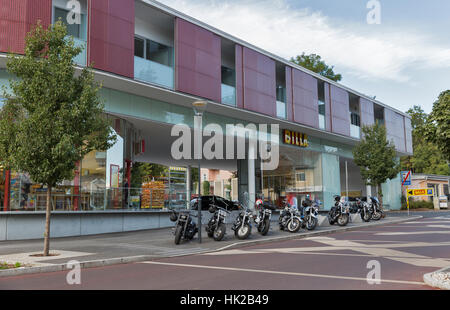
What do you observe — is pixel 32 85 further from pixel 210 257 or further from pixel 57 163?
pixel 210 257

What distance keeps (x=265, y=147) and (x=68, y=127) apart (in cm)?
1754

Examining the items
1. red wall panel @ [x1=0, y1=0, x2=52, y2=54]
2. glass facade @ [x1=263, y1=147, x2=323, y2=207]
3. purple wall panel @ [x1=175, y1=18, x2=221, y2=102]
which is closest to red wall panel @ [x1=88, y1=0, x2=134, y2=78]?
red wall panel @ [x1=0, y1=0, x2=52, y2=54]

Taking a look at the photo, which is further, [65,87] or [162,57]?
[162,57]

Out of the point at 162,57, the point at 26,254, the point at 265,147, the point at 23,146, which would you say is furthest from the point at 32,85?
the point at 265,147

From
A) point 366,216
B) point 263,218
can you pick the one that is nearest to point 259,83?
point 366,216

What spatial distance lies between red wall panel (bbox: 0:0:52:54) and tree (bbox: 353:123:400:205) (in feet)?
70.4

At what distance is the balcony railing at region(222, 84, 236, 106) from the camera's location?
22.0 meters

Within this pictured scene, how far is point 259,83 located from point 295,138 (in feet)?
20.7

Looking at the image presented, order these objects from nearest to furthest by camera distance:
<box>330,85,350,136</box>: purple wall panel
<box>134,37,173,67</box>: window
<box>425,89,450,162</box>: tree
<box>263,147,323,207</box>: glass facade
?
<box>425,89,450,162</box>: tree < <box>134,37,173,67</box>: window < <box>263,147,323,207</box>: glass facade < <box>330,85,350,136</box>: purple wall panel

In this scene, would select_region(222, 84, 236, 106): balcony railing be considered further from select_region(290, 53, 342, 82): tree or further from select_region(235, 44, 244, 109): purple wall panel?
select_region(290, 53, 342, 82): tree

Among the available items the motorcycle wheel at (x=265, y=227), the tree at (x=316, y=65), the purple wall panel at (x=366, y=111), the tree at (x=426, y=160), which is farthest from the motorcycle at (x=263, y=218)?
the tree at (x=426, y=160)

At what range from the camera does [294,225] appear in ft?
55.9

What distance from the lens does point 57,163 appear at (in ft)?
36.2

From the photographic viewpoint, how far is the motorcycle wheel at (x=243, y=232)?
47.9 feet
